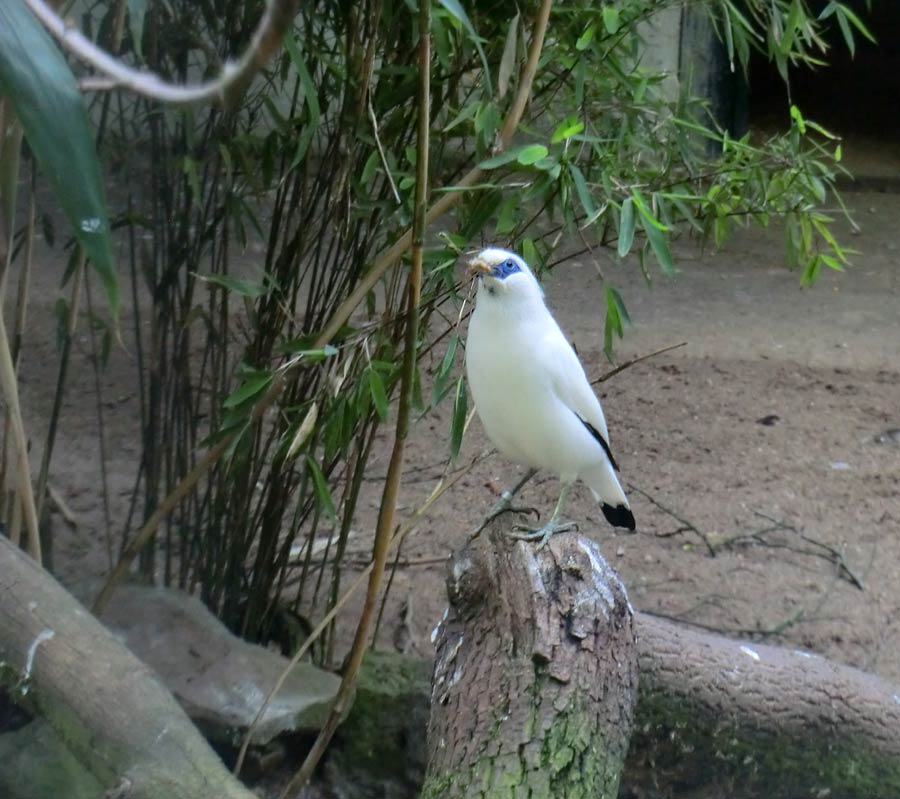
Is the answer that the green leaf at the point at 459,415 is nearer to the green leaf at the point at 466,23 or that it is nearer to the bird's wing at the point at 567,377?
the bird's wing at the point at 567,377

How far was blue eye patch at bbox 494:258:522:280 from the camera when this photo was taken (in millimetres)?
1943

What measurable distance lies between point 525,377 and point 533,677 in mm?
511

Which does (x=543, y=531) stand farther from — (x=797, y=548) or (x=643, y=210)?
(x=797, y=548)

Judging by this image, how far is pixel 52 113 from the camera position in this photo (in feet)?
2.62

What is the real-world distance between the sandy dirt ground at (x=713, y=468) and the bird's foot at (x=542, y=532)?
88 centimetres

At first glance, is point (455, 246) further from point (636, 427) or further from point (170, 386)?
point (636, 427)

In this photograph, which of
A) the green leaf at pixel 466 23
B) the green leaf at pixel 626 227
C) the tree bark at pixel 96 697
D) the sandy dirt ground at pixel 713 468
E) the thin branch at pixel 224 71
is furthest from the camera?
the sandy dirt ground at pixel 713 468

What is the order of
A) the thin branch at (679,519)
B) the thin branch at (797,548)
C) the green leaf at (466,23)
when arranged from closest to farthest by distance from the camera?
the green leaf at (466,23) < the thin branch at (797,548) < the thin branch at (679,519)

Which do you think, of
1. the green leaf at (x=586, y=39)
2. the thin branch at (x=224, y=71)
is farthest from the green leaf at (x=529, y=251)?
the thin branch at (x=224, y=71)

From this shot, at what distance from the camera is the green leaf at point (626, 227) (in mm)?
1965

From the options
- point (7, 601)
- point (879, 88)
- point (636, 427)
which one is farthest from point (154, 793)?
point (879, 88)

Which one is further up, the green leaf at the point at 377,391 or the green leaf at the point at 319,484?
the green leaf at the point at 377,391

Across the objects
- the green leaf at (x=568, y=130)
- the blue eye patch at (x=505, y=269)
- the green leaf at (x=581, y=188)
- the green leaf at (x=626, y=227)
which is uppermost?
the green leaf at (x=568, y=130)

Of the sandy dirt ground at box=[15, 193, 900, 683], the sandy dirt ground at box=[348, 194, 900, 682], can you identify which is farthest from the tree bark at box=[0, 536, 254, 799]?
the sandy dirt ground at box=[348, 194, 900, 682]
